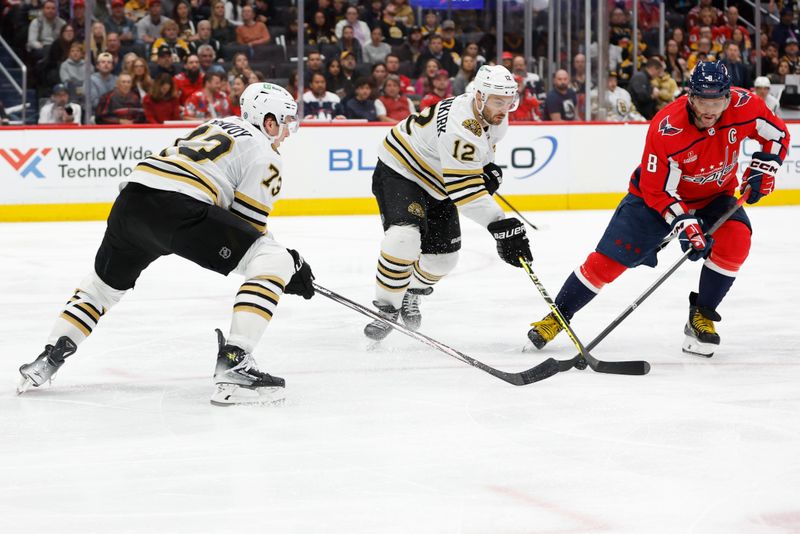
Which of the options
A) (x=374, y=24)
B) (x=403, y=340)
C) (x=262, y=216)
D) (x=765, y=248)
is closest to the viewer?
(x=262, y=216)

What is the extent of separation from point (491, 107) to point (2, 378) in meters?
1.71

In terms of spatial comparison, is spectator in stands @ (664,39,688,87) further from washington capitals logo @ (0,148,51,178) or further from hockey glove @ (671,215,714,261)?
hockey glove @ (671,215,714,261)

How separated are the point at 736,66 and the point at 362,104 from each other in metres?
3.26

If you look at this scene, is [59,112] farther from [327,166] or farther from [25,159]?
[327,166]

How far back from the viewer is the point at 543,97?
8.77 m

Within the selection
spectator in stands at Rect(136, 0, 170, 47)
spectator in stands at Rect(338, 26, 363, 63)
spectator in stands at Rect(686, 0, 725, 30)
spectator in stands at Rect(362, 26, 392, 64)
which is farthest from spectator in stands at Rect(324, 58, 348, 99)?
spectator in stands at Rect(686, 0, 725, 30)

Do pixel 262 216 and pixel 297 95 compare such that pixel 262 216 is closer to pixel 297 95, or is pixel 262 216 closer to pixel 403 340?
pixel 403 340

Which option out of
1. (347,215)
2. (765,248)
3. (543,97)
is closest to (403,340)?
(765,248)

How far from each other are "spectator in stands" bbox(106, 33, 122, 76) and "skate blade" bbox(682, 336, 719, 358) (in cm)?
526

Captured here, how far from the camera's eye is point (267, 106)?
3135 mm

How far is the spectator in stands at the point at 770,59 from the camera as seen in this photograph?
9656 mm

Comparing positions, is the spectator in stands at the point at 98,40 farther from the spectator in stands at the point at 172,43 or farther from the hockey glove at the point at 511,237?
the hockey glove at the point at 511,237

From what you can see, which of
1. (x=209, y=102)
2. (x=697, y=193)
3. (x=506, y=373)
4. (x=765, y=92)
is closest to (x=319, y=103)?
(x=209, y=102)

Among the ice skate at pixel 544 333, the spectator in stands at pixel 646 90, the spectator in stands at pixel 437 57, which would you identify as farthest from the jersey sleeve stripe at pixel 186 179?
the spectator in stands at pixel 646 90
